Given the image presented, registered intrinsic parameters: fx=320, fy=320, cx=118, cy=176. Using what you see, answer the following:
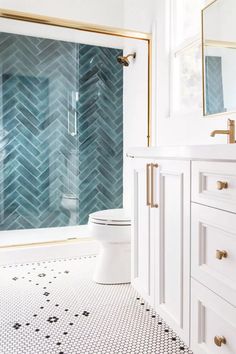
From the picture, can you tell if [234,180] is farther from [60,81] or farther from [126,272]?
[60,81]

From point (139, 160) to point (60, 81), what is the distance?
6.47ft

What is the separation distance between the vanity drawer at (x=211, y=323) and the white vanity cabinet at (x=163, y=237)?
0.23ft

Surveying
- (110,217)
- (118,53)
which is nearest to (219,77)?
(110,217)

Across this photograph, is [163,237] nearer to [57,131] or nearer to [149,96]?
[149,96]

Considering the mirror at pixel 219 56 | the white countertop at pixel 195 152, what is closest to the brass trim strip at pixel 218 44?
the mirror at pixel 219 56

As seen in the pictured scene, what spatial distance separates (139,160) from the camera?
5.93ft

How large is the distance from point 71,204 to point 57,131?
792mm

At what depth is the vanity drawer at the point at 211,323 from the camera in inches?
41.5

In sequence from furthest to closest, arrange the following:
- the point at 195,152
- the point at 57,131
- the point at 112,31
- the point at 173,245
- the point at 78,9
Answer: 1. the point at 57,131
2. the point at 78,9
3. the point at 112,31
4. the point at 173,245
5. the point at 195,152

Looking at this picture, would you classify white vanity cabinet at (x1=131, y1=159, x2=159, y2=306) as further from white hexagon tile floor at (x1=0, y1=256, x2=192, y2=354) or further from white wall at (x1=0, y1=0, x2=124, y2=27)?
white wall at (x1=0, y1=0, x2=124, y2=27)

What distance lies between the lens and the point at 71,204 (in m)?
3.45

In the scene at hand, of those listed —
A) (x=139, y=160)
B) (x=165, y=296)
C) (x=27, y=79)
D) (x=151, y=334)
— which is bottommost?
(x=151, y=334)

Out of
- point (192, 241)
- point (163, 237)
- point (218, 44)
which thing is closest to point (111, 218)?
point (163, 237)

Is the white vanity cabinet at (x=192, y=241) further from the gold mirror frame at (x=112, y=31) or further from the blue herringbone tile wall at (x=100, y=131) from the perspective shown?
the blue herringbone tile wall at (x=100, y=131)
